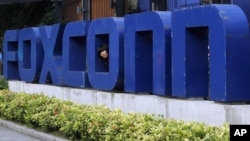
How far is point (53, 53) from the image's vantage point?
16297mm

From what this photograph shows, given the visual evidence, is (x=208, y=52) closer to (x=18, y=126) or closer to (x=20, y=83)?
(x=18, y=126)

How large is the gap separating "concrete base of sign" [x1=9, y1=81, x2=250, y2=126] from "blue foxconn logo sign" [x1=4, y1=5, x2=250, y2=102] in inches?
6.6

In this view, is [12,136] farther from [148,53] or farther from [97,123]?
[148,53]

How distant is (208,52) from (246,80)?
45.8 inches

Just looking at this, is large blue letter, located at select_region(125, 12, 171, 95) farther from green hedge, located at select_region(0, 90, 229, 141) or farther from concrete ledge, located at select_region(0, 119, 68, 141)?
concrete ledge, located at select_region(0, 119, 68, 141)

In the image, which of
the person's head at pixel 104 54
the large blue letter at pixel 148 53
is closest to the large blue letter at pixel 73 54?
the person's head at pixel 104 54

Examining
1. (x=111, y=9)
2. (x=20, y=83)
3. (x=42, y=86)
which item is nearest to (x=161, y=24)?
(x=42, y=86)

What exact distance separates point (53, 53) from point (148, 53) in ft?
15.2

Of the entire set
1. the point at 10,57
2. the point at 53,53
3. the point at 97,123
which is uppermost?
the point at 53,53

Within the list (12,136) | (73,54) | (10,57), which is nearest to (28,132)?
(12,136)

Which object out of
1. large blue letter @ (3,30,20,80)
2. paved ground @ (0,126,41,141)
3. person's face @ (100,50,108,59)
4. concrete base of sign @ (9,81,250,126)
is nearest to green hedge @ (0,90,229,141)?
paved ground @ (0,126,41,141)

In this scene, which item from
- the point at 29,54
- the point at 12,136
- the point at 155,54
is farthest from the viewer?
the point at 29,54

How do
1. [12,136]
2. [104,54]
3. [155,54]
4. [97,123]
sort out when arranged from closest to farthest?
1. [97,123]
2. [155,54]
3. [12,136]
4. [104,54]

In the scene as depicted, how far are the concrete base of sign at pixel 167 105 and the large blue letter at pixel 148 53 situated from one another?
27 cm
